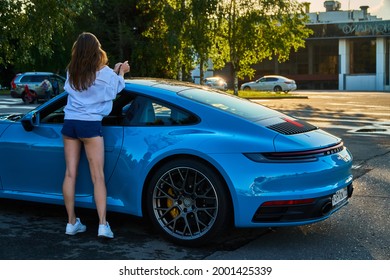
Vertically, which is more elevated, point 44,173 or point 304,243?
point 44,173

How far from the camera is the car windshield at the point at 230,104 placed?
4971mm

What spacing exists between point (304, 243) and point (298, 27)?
33804 mm

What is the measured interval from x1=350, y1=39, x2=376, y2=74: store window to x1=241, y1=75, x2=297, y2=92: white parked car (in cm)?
2344

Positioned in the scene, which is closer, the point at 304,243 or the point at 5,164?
the point at 304,243

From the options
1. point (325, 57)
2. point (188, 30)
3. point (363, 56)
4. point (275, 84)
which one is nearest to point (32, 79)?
point (188, 30)

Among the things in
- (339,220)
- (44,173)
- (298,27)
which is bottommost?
(339,220)

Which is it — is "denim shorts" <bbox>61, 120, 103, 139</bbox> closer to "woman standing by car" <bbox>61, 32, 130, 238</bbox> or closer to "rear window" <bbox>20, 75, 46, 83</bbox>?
"woman standing by car" <bbox>61, 32, 130, 238</bbox>

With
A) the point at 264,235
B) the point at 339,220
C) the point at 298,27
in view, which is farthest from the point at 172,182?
the point at 298,27

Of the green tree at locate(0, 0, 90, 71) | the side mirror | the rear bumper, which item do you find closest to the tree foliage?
the green tree at locate(0, 0, 90, 71)

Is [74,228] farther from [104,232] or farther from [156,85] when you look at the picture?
[156,85]

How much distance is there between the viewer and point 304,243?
15.6ft

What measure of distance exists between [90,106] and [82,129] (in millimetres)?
200

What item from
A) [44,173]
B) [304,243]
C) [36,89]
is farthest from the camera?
[36,89]

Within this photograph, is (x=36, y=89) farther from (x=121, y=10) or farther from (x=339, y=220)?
(x=339, y=220)
